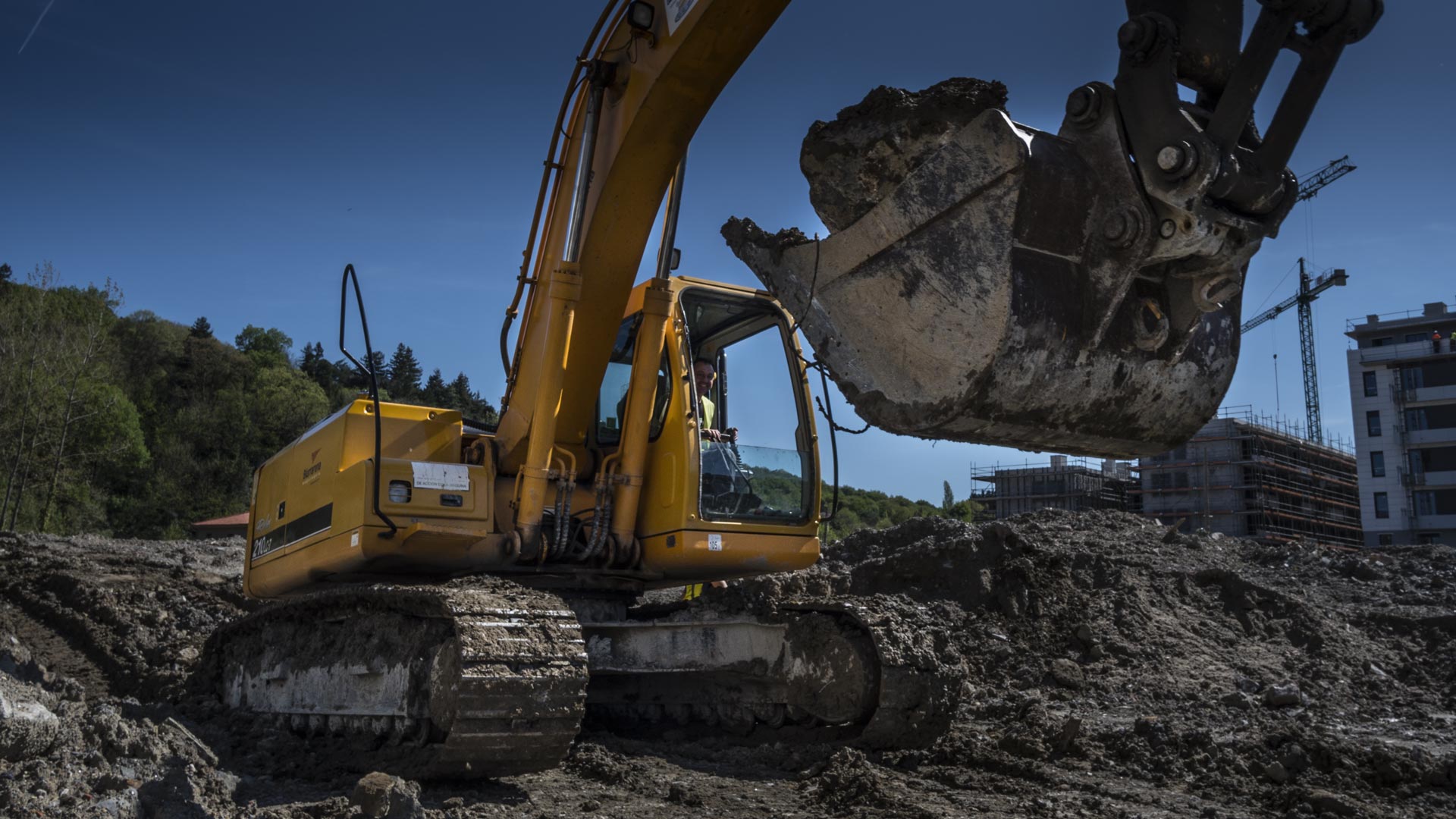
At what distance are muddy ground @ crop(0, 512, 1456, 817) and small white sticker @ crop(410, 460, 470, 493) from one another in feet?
4.78

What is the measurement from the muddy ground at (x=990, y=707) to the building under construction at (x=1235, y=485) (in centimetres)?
4033

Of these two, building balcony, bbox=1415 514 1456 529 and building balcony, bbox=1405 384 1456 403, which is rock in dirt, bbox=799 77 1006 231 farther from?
building balcony, bbox=1405 384 1456 403

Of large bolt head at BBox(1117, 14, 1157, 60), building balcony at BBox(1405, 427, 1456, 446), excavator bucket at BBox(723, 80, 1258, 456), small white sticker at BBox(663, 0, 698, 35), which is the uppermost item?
building balcony at BBox(1405, 427, 1456, 446)

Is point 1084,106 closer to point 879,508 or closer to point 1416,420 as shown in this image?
point 879,508

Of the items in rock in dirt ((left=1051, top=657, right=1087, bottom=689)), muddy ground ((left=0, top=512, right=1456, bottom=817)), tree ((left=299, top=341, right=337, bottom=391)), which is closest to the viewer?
muddy ground ((left=0, top=512, right=1456, bottom=817))

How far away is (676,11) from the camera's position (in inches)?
194

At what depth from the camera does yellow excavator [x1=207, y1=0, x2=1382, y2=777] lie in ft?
10.5

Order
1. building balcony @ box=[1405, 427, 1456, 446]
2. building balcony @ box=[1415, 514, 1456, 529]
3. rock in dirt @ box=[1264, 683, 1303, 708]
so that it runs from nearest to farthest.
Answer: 1. rock in dirt @ box=[1264, 683, 1303, 708]
2. building balcony @ box=[1415, 514, 1456, 529]
3. building balcony @ box=[1405, 427, 1456, 446]

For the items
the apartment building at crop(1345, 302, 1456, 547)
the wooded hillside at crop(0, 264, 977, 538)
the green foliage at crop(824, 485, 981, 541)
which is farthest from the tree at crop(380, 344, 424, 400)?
the apartment building at crop(1345, 302, 1456, 547)

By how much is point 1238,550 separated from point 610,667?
1229cm

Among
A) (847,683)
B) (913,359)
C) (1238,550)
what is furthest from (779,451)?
(1238,550)

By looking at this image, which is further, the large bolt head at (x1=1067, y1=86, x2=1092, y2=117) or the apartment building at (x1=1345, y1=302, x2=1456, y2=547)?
the apartment building at (x1=1345, y1=302, x2=1456, y2=547)

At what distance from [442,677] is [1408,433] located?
56.6m

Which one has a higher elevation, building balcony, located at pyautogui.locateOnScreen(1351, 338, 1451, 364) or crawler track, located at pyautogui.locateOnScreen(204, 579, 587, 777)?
building balcony, located at pyautogui.locateOnScreen(1351, 338, 1451, 364)
